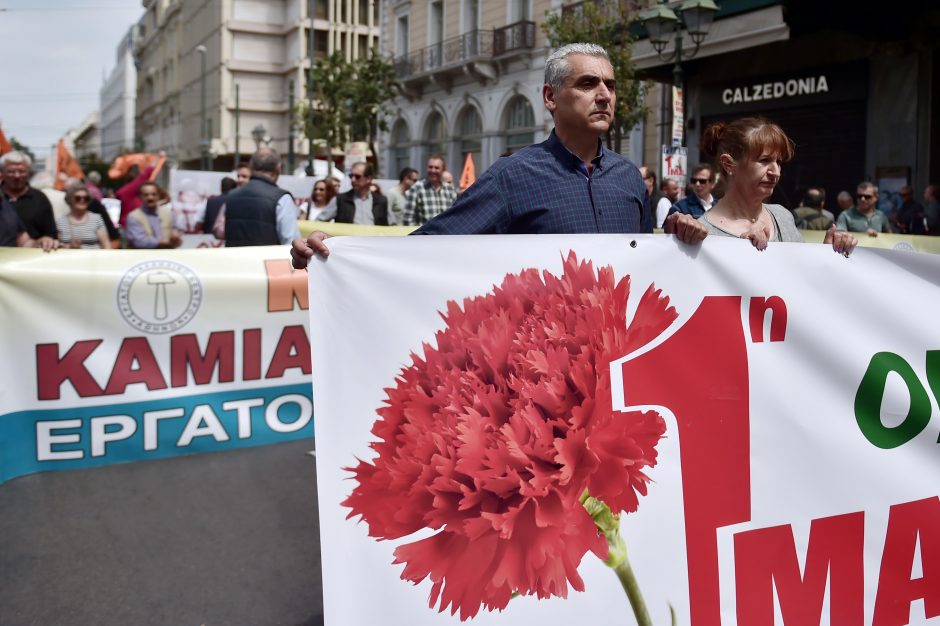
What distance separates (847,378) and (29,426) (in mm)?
4016

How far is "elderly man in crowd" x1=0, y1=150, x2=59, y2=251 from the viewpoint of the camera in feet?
26.1

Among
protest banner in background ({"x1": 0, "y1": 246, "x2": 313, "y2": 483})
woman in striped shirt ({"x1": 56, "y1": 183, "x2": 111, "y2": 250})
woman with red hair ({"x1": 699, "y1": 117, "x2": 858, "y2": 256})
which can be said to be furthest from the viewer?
woman in striped shirt ({"x1": 56, "y1": 183, "x2": 111, "y2": 250})

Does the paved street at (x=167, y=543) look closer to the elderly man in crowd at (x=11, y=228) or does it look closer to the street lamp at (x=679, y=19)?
the elderly man in crowd at (x=11, y=228)

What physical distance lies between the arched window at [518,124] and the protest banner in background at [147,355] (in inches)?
1002

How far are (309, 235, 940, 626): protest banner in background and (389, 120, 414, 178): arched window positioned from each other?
36.9m

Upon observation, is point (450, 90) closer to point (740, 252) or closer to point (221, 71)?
point (740, 252)

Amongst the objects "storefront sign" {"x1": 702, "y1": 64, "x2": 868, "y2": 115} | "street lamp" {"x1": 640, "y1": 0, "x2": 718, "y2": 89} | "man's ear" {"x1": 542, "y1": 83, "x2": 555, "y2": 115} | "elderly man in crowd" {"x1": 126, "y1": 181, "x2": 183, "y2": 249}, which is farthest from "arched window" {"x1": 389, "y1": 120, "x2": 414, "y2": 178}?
"man's ear" {"x1": 542, "y1": 83, "x2": 555, "y2": 115}

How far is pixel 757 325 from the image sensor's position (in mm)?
2883

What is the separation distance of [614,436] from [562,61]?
122cm

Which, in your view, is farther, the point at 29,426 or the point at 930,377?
the point at 29,426

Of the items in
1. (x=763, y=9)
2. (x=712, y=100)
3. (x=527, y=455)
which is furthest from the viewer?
(x=712, y=100)

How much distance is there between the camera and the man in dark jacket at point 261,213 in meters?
7.07

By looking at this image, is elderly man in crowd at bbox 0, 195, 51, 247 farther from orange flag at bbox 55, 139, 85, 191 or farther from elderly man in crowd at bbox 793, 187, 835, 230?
orange flag at bbox 55, 139, 85, 191

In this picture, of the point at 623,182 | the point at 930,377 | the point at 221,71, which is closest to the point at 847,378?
the point at 930,377
